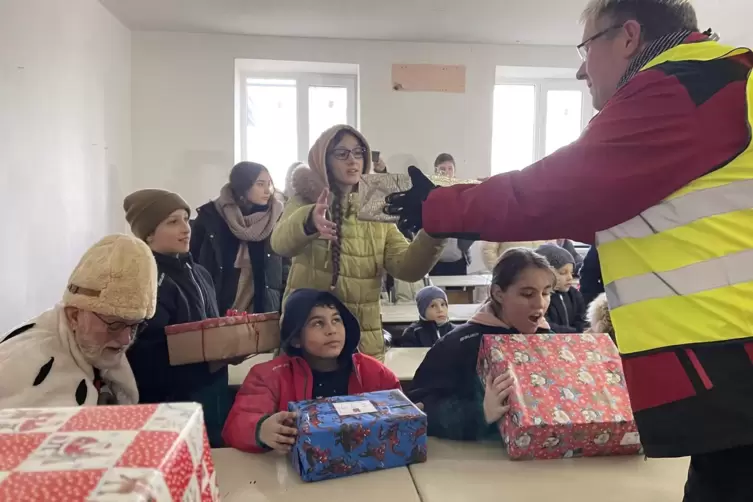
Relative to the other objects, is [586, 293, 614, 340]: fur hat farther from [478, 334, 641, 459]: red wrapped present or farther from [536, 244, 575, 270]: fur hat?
[536, 244, 575, 270]: fur hat

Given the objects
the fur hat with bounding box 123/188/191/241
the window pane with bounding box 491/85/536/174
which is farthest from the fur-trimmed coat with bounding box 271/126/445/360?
the window pane with bounding box 491/85/536/174

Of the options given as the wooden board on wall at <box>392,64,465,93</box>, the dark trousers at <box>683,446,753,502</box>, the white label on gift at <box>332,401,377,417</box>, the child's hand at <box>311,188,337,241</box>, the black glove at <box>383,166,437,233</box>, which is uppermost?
the wooden board on wall at <box>392,64,465,93</box>

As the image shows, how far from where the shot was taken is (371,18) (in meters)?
4.70

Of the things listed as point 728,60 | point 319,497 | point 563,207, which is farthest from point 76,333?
point 728,60

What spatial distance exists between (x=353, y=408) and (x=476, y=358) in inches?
16.2

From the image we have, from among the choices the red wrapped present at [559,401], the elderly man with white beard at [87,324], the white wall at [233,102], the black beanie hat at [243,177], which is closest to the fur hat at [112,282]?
the elderly man with white beard at [87,324]

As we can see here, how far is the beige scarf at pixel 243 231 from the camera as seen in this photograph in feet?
10.2

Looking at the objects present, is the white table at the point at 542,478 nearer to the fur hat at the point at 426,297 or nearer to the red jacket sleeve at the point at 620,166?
the red jacket sleeve at the point at 620,166

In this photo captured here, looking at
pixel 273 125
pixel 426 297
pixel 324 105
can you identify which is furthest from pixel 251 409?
pixel 324 105

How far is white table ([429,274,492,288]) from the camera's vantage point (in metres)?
4.00

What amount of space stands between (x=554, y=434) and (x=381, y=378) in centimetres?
52

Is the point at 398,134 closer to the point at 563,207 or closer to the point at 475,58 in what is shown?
the point at 475,58

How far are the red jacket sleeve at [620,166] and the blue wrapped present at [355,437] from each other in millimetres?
520

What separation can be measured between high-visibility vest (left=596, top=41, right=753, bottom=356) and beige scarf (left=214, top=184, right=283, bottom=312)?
2.45 meters
